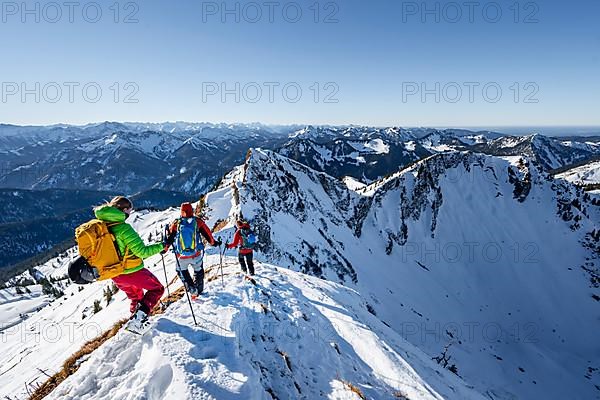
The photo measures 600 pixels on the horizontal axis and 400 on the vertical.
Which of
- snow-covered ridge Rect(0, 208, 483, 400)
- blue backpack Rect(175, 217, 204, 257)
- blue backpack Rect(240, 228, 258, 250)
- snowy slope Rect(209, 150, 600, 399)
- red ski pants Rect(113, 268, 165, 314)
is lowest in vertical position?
snowy slope Rect(209, 150, 600, 399)

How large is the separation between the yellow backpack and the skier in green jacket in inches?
5.5

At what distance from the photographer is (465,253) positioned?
102688 mm

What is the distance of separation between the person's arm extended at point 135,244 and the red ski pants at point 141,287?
0.79m

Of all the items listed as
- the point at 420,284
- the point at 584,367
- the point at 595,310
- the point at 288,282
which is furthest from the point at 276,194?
the point at 595,310

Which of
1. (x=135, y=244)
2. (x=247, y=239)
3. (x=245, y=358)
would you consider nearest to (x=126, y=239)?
(x=135, y=244)

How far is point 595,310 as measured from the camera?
279 ft

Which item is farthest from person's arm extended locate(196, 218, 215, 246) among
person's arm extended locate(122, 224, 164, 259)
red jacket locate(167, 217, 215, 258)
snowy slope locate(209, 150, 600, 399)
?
snowy slope locate(209, 150, 600, 399)

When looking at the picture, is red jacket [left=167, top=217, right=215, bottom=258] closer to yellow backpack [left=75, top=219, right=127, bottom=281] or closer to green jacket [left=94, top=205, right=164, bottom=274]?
green jacket [left=94, top=205, right=164, bottom=274]

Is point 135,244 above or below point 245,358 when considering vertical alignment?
above

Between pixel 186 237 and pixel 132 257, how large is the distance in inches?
102

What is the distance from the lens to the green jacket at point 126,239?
7656 millimetres

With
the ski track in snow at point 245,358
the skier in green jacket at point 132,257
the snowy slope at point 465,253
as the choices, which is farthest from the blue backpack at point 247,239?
the snowy slope at point 465,253

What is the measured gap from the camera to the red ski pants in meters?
8.62

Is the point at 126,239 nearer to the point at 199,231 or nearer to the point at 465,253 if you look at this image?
the point at 199,231
